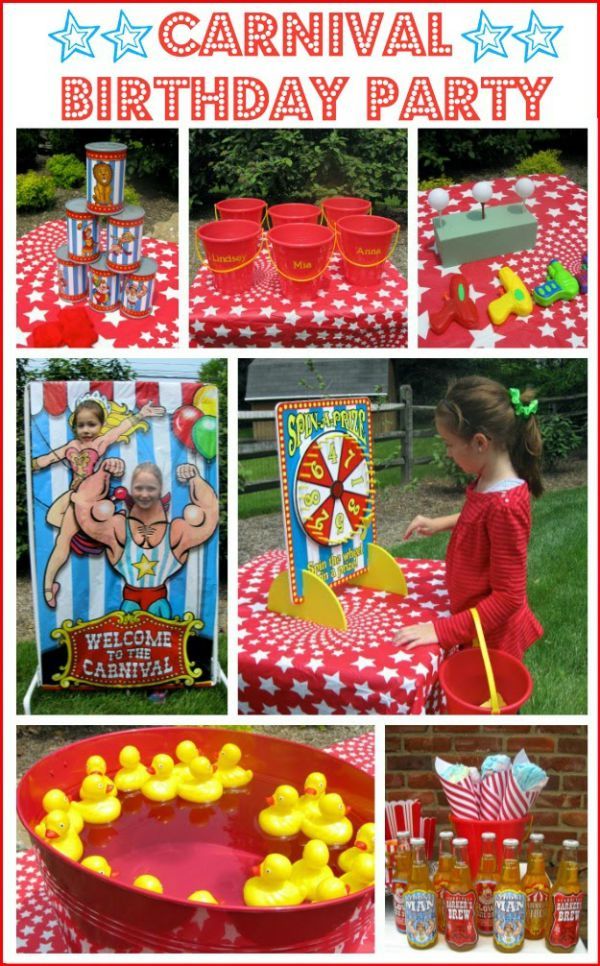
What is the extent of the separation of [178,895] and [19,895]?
629 mm

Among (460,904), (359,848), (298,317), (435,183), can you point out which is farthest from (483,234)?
(460,904)

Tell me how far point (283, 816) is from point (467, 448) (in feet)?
3.85

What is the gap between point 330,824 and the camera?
3.18m

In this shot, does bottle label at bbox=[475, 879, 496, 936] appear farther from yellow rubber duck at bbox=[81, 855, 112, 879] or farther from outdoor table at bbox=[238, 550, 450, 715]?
yellow rubber duck at bbox=[81, 855, 112, 879]

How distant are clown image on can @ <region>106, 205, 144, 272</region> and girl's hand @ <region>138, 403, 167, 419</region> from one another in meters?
0.52

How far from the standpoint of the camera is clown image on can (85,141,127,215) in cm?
349

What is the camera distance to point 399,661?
10.1 ft

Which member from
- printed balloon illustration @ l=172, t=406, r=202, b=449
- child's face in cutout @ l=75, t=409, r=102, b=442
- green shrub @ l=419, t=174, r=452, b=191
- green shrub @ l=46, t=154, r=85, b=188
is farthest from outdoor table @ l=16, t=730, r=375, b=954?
green shrub @ l=46, t=154, r=85, b=188

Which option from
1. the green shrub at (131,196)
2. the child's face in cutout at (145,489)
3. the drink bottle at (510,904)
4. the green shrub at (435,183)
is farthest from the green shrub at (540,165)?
the drink bottle at (510,904)

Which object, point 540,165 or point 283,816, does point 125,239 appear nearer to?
point 283,816

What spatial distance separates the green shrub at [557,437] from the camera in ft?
15.5

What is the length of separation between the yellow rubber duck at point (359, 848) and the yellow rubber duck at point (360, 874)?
0.07 feet

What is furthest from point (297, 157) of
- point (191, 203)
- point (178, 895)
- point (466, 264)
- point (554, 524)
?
point (178, 895)

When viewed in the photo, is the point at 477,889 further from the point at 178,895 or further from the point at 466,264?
the point at 466,264
